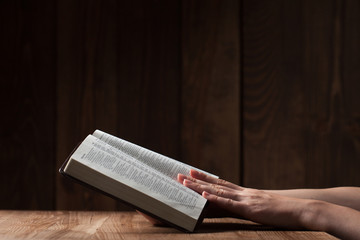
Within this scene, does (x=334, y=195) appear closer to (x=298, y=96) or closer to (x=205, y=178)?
(x=205, y=178)

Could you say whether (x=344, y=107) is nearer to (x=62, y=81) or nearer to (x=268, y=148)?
(x=268, y=148)

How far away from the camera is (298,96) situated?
5.49 feet

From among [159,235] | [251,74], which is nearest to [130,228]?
[159,235]

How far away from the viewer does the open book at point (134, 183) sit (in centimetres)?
72

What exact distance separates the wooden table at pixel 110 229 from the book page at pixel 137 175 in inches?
2.2

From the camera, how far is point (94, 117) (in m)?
1.70

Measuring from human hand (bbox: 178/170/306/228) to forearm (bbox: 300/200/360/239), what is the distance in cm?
1

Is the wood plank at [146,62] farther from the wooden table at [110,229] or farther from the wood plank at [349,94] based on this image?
the wooden table at [110,229]

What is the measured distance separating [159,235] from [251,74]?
1.10 meters

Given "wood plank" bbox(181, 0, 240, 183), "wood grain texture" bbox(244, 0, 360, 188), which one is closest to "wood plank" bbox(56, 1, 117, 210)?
"wood plank" bbox(181, 0, 240, 183)

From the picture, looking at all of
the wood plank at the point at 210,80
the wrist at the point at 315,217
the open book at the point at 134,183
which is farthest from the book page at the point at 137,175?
the wood plank at the point at 210,80

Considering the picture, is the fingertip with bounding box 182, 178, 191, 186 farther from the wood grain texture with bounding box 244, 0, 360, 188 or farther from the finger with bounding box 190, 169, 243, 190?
the wood grain texture with bounding box 244, 0, 360, 188

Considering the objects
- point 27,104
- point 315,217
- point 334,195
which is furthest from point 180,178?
point 27,104

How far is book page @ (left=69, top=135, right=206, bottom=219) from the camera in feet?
2.38
